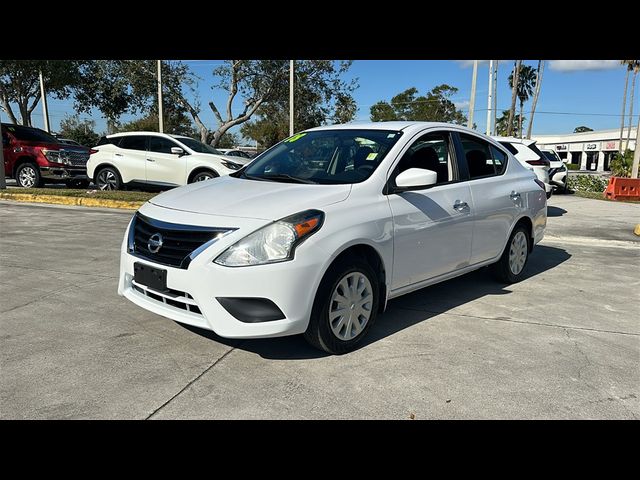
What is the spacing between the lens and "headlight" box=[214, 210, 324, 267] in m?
3.23

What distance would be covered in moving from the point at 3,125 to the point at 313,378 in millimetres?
14730

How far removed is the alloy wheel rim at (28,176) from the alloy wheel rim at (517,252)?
13.4 metres

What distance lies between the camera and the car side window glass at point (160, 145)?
12.8 m

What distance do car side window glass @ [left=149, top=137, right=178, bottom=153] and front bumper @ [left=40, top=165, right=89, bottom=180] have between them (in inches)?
113

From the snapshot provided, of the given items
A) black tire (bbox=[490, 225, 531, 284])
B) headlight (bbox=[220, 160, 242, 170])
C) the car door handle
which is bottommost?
black tire (bbox=[490, 225, 531, 284])

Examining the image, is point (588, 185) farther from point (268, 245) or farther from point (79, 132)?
point (79, 132)

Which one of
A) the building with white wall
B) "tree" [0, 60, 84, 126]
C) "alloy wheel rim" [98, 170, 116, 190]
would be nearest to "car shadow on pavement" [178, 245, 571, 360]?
"alloy wheel rim" [98, 170, 116, 190]

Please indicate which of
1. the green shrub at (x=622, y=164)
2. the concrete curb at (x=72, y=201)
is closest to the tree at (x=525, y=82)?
the green shrub at (x=622, y=164)

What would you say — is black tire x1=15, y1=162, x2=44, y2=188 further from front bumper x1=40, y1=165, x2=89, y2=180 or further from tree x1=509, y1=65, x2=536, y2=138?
tree x1=509, y1=65, x2=536, y2=138

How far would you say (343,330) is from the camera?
12.0 ft

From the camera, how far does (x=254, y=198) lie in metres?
3.65

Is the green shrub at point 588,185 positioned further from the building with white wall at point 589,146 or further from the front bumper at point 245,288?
the building with white wall at point 589,146
